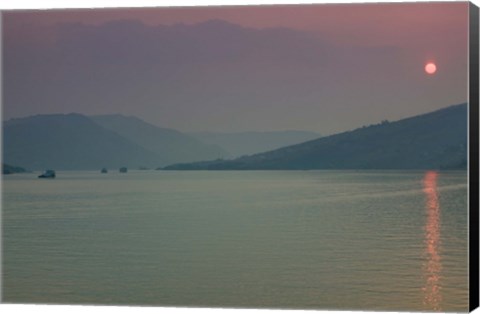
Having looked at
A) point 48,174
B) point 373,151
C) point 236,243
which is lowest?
point 236,243

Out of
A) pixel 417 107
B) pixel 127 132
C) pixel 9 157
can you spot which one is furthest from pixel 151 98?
pixel 417 107

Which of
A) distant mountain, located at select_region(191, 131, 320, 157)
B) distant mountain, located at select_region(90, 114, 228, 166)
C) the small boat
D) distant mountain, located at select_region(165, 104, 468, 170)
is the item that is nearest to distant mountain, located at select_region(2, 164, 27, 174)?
the small boat

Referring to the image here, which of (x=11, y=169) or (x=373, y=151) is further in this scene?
(x=11, y=169)

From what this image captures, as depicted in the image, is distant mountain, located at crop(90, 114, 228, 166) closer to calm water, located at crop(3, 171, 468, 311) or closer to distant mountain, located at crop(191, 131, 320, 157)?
distant mountain, located at crop(191, 131, 320, 157)

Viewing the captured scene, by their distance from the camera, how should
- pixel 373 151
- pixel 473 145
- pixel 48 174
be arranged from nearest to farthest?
1. pixel 473 145
2. pixel 373 151
3. pixel 48 174

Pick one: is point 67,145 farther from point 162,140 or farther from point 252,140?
point 252,140

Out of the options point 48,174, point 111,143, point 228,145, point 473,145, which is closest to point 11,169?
point 48,174
